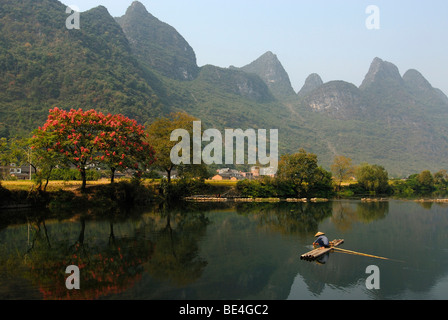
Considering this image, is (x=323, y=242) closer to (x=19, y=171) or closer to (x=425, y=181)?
(x=19, y=171)

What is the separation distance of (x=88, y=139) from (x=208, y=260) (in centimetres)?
2625

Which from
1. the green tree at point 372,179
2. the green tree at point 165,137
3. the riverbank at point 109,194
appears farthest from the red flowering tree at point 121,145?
the green tree at point 372,179

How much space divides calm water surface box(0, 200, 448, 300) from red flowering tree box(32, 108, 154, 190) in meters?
8.67

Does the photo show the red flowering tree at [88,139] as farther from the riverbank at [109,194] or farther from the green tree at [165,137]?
the green tree at [165,137]

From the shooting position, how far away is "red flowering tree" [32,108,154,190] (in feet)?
123

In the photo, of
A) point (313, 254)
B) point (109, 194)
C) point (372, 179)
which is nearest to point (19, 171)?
point (109, 194)

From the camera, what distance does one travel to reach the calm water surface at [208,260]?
45.7 feet

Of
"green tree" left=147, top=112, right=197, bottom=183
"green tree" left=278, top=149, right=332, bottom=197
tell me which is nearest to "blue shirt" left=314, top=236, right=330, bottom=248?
"green tree" left=147, top=112, right=197, bottom=183

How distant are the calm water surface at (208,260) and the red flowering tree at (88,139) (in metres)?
8.67

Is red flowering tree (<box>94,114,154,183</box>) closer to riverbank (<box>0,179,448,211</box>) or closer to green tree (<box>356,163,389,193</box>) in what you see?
riverbank (<box>0,179,448,211</box>)

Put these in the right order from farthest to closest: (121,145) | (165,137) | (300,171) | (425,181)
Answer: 1. (425,181)
2. (300,171)
3. (165,137)
4. (121,145)

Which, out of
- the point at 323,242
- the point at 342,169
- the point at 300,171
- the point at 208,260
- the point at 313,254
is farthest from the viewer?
the point at 342,169

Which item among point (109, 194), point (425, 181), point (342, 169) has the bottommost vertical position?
point (109, 194)

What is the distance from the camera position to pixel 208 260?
18281mm
